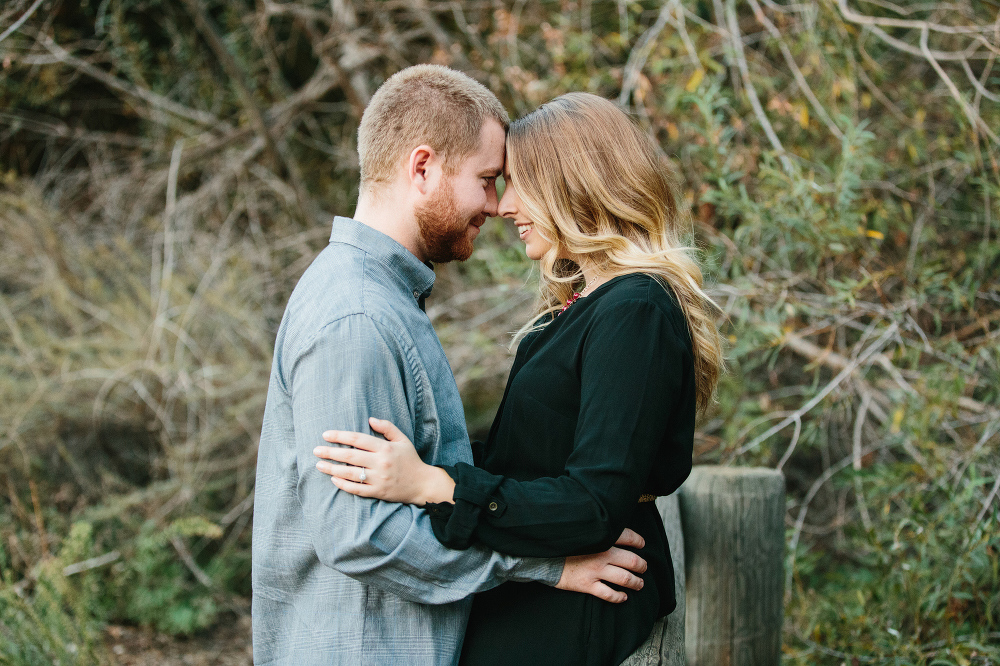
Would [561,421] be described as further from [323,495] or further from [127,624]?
[127,624]

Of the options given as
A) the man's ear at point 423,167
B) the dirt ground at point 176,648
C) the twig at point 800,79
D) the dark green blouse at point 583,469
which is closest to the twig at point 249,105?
the dirt ground at point 176,648

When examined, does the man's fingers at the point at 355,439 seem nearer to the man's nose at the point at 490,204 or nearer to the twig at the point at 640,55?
the man's nose at the point at 490,204

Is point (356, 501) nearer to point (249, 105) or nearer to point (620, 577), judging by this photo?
point (620, 577)

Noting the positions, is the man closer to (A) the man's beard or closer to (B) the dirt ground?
(A) the man's beard

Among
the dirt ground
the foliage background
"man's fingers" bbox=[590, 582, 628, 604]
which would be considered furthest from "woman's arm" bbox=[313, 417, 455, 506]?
the dirt ground

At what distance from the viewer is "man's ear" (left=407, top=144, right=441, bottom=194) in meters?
1.60

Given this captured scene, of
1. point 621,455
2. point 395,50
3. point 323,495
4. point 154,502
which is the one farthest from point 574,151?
point 154,502

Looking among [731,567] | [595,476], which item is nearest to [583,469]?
[595,476]

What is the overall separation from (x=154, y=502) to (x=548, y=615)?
10.9 feet

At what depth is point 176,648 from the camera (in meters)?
3.79

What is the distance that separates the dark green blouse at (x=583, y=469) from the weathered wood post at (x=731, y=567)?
40 cm

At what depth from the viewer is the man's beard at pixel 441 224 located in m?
1.64

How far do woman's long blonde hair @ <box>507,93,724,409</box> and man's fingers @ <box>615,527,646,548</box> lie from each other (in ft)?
1.37

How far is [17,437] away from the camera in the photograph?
3838 mm
